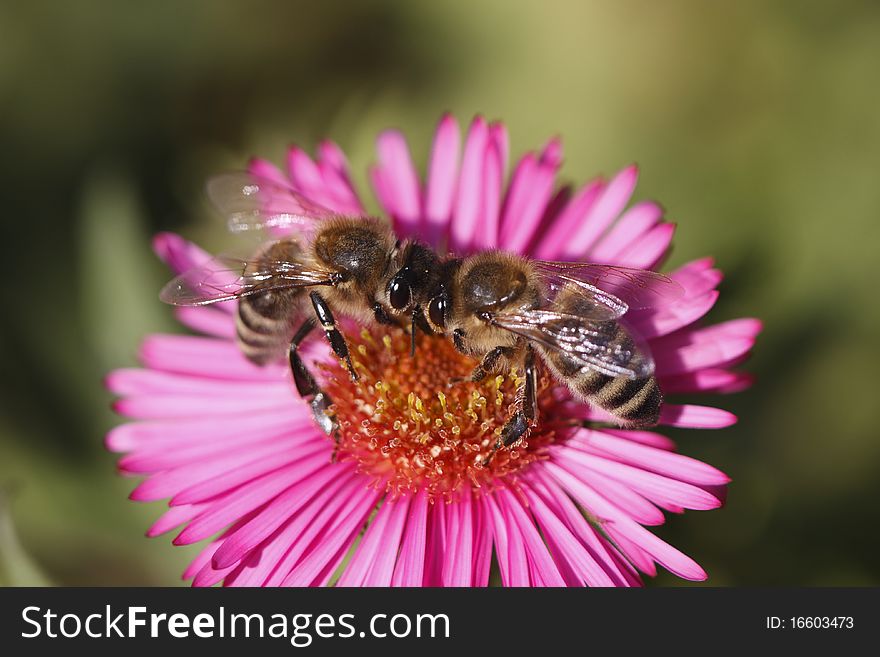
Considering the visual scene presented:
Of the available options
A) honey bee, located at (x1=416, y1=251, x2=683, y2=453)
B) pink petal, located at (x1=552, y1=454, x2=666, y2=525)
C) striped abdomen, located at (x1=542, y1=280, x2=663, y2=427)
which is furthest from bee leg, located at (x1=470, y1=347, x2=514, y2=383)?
pink petal, located at (x1=552, y1=454, x2=666, y2=525)

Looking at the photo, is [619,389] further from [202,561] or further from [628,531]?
[202,561]

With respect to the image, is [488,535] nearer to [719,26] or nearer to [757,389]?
[757,389]

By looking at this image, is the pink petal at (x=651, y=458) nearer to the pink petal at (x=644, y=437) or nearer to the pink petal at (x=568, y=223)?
the pink petal at (x=644, y=437)

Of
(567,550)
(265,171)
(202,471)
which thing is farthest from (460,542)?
(265,171)

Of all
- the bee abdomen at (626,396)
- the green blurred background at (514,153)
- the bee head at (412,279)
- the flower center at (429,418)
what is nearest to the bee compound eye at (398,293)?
the bee head at (412,279)

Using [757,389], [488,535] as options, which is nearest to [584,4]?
[757,389]

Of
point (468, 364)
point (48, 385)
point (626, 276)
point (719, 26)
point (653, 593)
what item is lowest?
point (653, 593)

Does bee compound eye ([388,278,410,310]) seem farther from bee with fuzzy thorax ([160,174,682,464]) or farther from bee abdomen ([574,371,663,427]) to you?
bee abdomen ([574,371,663,427])
